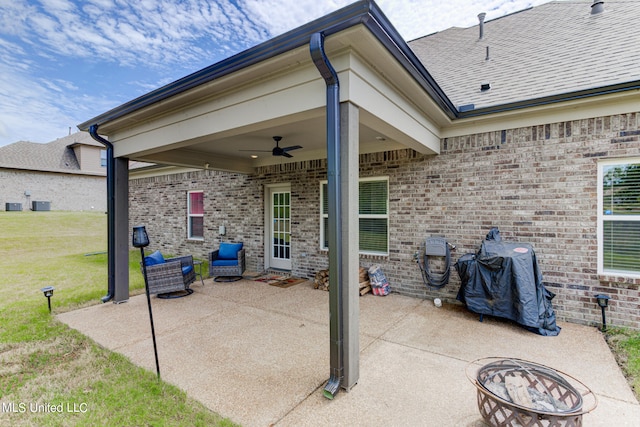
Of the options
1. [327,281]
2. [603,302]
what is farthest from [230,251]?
[603,302]

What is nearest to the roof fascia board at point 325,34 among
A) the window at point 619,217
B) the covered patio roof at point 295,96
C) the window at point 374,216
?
the covered patio roof at point 295,96

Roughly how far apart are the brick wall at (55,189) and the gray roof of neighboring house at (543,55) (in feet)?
70.7

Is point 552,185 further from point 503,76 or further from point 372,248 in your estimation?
point 372,248

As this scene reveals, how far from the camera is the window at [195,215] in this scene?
379 inches

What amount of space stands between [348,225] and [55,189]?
22584mm

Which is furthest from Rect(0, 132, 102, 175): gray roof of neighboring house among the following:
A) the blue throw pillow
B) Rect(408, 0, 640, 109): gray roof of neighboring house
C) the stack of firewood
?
Rect(408, 0, 640, 109): gray roof of neighboring house

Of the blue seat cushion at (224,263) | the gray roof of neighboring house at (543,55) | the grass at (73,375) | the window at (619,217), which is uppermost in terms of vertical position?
the gray roof of neighboring house at (543,55)

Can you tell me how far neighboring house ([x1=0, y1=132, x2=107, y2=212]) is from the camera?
54.2 feet

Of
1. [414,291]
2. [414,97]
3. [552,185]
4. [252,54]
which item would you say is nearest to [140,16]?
[252,54]

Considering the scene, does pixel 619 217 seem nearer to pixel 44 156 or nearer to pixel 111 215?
pixel 111 215

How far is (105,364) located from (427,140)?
17.2ft

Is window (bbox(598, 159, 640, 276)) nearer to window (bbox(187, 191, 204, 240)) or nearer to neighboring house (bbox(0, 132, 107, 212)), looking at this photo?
window (bbox(187, 191, 204, 240))

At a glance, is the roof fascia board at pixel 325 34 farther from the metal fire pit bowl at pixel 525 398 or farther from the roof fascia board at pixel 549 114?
the metal fire pit bowl at pixel 525 398

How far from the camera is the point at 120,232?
5387 millimetres
